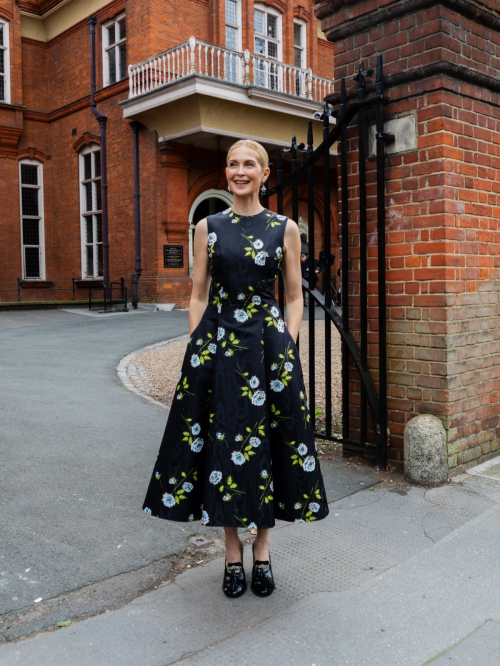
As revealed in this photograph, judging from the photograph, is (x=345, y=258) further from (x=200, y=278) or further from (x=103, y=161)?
(x=103, y=161)

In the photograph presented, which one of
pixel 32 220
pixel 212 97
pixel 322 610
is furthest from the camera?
pixel 32 220

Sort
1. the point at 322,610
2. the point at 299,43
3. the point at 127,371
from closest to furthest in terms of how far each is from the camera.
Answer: the point at 322,610 → the point at 127,371 → the point at 299,43

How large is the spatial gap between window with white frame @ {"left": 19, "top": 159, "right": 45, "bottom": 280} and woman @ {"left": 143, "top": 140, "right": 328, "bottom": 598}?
812 inches

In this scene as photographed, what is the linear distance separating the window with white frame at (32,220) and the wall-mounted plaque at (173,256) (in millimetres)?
6145

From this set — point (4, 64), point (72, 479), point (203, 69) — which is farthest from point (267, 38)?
point (72, 479)

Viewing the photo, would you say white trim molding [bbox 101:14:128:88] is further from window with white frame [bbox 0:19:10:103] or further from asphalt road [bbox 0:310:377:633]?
asphalt road [bbox 0:310:377:633]

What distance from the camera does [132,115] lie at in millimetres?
17984

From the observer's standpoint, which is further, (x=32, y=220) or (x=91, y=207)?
(x=32, y=220)

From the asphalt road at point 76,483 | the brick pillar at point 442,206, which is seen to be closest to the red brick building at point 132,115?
the asphalt road at point 76,483

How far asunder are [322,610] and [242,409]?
884mm

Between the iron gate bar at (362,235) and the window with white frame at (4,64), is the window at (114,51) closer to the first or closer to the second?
the window with white frame at (4,64)

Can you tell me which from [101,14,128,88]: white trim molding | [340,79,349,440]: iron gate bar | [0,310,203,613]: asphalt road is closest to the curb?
[0,310,203,613]: asphalt road

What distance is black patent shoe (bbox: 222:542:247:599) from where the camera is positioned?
283 centimetres

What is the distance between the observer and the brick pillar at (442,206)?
4250mm
